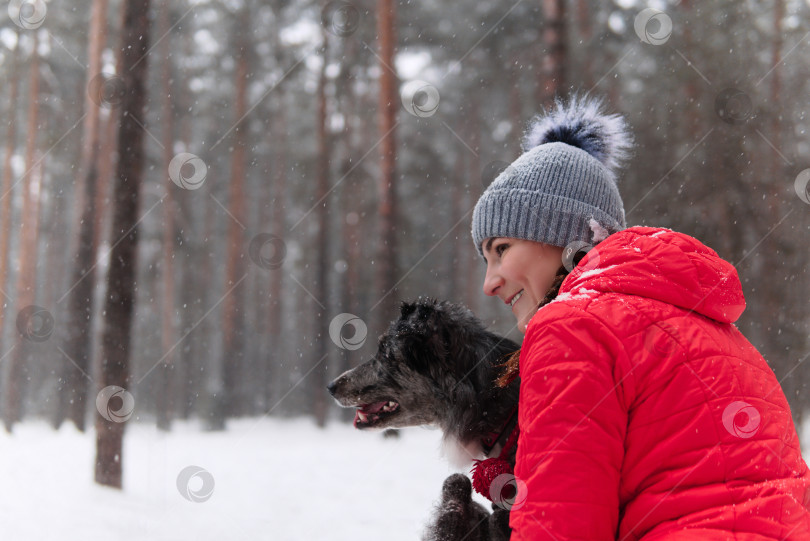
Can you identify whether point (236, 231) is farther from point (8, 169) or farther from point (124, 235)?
point (124, 235)

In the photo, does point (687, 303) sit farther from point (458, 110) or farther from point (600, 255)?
point (458, 110)

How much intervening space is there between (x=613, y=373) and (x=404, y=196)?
22380 mm

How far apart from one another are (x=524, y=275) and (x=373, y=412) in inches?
63.8

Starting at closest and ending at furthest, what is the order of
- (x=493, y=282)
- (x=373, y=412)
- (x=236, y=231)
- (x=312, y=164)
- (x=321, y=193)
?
1. (x=493, y=282)
2. (x=373, y=412)
3. (x=321, y=193)
4. (x=236, y=231)
5. (x=312, y=164)

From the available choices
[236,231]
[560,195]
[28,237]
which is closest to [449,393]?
[560,195]

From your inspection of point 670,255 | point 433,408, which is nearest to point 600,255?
point 670,255

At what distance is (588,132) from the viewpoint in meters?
2.79

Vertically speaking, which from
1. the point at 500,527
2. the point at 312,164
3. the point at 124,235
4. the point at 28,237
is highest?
the point at 312,164

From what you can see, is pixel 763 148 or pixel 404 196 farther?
pixel 404 196

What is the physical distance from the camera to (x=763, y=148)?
507 inches

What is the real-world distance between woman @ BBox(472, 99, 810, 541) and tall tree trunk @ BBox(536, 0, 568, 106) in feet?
21.7

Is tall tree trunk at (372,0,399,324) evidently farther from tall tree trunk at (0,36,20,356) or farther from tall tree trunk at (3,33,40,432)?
tall tree trunk at (0,36,20,356)

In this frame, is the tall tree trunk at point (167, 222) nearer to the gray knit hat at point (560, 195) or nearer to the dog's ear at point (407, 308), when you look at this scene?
the dog's ear at point (407, 308)

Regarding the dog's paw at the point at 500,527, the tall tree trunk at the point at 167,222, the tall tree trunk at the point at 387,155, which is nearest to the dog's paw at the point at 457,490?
the dog's paw at the point at 500,527
